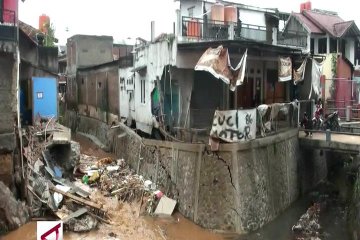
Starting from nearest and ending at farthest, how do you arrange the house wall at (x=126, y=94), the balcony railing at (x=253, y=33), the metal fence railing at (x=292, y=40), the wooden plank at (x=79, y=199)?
the wooden plank at (x=79, y=199), the balcony railing at (x=253, y=33), the metal fence railing at (x=292, y=40), the house wall at (x=126, y=94)

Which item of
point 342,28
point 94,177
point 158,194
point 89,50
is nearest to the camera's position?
point 158,194

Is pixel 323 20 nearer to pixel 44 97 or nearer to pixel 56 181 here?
pixel 44 97

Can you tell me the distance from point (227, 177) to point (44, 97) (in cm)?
1047

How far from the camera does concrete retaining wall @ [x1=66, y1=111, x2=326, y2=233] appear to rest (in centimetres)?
1377

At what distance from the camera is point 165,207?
1480 cm

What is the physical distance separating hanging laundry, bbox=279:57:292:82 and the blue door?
440 inches

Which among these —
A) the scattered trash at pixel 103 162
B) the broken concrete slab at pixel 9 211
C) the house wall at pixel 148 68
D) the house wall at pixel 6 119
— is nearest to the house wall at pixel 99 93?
the house wall at pixel 148 68

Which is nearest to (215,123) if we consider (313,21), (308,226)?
(308,226)

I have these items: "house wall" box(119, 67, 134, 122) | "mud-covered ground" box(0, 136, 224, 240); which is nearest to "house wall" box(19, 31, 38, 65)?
"house wall" box(119, 67, 134, 122)

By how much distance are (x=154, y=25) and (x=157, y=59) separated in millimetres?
2265

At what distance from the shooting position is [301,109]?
70.4ft

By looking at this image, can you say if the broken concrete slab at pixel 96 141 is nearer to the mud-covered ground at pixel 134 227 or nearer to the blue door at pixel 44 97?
the blue door at pixel 44 97

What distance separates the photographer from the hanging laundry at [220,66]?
46.3 feet

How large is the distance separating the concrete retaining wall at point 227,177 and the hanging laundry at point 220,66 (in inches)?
96.5
